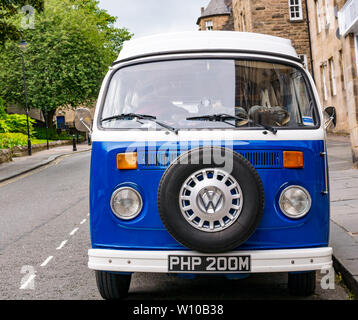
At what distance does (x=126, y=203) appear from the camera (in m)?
4.29

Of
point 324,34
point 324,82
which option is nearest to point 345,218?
→ point 324,34

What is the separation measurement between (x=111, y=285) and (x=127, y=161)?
1.08 meters

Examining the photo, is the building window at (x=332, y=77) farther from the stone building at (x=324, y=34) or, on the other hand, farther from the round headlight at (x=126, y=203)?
the round headlight at (x=126, y=203)

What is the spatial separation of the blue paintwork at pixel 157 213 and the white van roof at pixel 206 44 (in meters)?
0.96

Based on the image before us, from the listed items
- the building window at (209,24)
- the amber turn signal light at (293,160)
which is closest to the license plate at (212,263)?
the amber turn signal light at (293,160)

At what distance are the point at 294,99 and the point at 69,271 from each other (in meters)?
2.98

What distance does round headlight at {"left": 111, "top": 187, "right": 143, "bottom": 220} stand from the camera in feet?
14.0

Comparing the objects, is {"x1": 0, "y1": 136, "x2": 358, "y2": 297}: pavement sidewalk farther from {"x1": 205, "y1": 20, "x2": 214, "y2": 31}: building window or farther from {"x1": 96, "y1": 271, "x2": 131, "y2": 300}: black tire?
{"x1": 205, "y1": 20, "x2": 214, "y2": 31}: building window

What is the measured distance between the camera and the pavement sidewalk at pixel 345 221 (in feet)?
16.8

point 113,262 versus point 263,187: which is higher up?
A: point 263,187

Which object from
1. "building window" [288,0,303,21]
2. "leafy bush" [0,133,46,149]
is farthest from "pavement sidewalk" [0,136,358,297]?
"building window" [288,0,303,21]

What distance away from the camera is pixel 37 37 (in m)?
45.8
